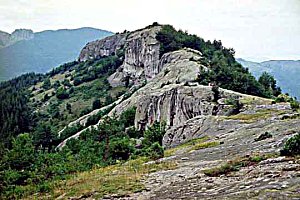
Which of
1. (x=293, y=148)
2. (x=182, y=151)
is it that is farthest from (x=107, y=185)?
(x=182, y=151)

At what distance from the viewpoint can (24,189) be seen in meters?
28.9

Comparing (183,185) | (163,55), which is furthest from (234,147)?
(163,55)

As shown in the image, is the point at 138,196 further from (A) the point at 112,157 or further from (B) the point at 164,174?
(A) the point at 112,157

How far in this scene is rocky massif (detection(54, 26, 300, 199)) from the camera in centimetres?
1689

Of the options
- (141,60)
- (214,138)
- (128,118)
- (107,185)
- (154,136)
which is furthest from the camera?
(141,60)

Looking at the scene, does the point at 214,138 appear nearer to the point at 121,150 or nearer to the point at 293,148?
the point at 121,150

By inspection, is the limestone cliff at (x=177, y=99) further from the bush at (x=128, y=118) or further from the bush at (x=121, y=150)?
the bush at (x=121, y=150)

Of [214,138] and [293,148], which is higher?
[293,148]

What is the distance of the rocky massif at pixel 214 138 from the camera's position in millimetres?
16891

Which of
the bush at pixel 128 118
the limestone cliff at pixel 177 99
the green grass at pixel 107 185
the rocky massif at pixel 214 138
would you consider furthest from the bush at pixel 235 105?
the bush at pixel 128 118

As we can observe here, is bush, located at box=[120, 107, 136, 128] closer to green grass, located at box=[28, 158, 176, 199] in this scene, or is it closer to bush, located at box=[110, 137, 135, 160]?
bush, located at box=[110, 137, 135, 160]

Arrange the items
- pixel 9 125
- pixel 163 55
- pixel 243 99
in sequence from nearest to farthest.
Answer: pixel 243 99 → pixel 163 55 → pixel 9 125

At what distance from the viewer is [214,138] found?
124 ft

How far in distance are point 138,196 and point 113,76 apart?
170535 millimetres
